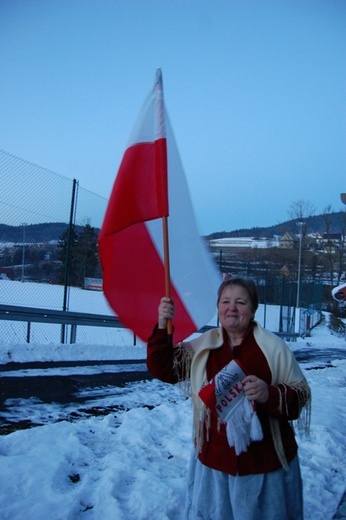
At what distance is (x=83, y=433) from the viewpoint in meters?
4.54

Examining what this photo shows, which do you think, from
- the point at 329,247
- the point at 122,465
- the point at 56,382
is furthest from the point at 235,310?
the point at 329,247

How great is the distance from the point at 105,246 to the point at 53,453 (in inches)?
77.7

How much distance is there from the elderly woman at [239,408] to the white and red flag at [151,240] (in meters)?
0.47

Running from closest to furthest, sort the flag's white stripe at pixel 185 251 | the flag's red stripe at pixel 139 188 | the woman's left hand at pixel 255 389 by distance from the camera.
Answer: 1. the woman's left hand at pixel 255 389
2. the flag's red stripe at pixel 139 188
3. the flag's white stripe at pixel 185 251

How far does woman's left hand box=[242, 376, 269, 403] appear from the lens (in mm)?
2141

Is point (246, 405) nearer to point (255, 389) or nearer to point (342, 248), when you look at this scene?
point (255, 389)

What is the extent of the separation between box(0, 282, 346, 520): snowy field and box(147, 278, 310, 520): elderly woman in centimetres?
94

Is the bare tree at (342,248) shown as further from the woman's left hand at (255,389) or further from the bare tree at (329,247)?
the woman's left hand at (255,389)

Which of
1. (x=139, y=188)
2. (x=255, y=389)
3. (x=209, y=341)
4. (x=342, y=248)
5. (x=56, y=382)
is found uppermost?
(x=342, y=248)

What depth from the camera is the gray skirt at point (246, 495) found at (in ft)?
7.30

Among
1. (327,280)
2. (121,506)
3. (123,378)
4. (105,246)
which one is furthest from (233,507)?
(327,280)

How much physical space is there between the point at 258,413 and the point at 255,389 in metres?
0.23

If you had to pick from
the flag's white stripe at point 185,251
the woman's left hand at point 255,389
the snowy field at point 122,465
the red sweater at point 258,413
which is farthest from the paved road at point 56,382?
the woman's left hand at point 255,389

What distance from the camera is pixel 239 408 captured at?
2.22 m
